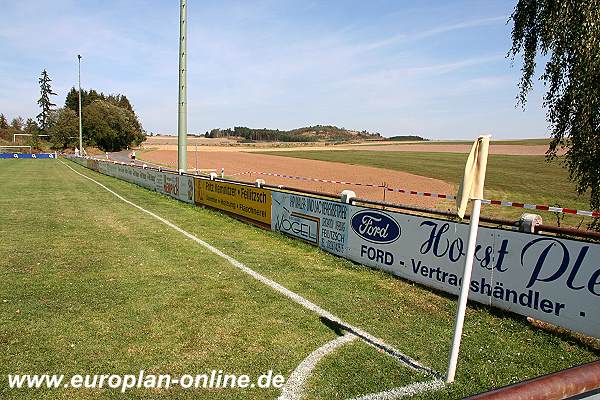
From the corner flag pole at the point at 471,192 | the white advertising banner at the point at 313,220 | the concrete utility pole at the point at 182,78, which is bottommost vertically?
the white advertising banner at the point at 313,220

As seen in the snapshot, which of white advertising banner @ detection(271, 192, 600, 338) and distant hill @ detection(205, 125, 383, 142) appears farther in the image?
distant hill @ detection(205, 125, 383, 142)

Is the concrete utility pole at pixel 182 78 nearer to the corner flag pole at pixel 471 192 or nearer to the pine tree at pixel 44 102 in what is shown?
the corner flag pole at pixel 471 192

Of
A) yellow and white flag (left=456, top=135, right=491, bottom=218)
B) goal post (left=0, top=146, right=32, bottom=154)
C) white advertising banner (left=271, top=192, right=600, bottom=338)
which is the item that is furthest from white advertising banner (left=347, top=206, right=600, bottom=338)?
goal post (left=0, top=146, right=32, bottom=154)

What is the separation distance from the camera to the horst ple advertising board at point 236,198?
12.1 meters

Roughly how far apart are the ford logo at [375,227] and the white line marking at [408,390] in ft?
12.2

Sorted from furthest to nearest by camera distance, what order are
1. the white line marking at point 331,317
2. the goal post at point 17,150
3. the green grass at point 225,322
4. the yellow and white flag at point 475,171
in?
1. the goal post at point 17,150
2. the white line marking at point 331,317
3. the green grass at point 225,322
4. the yellow and white flag at point 475,171

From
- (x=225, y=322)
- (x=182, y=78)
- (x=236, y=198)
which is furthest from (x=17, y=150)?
(x=225, y=322)

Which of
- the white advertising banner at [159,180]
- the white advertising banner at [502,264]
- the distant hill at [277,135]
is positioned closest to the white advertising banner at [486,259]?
the white advertising banner at [502,264]

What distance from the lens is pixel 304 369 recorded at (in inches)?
163

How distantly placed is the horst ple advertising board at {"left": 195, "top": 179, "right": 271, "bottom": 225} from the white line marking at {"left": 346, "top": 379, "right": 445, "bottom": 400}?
822cm

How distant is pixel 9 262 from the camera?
7.73 metres

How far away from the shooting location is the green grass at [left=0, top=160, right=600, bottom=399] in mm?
4074

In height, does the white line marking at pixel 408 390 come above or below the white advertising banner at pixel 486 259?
below

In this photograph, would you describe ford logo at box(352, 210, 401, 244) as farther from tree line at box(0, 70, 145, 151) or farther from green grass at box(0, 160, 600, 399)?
tree line at box(0, 70, 145, 151)
